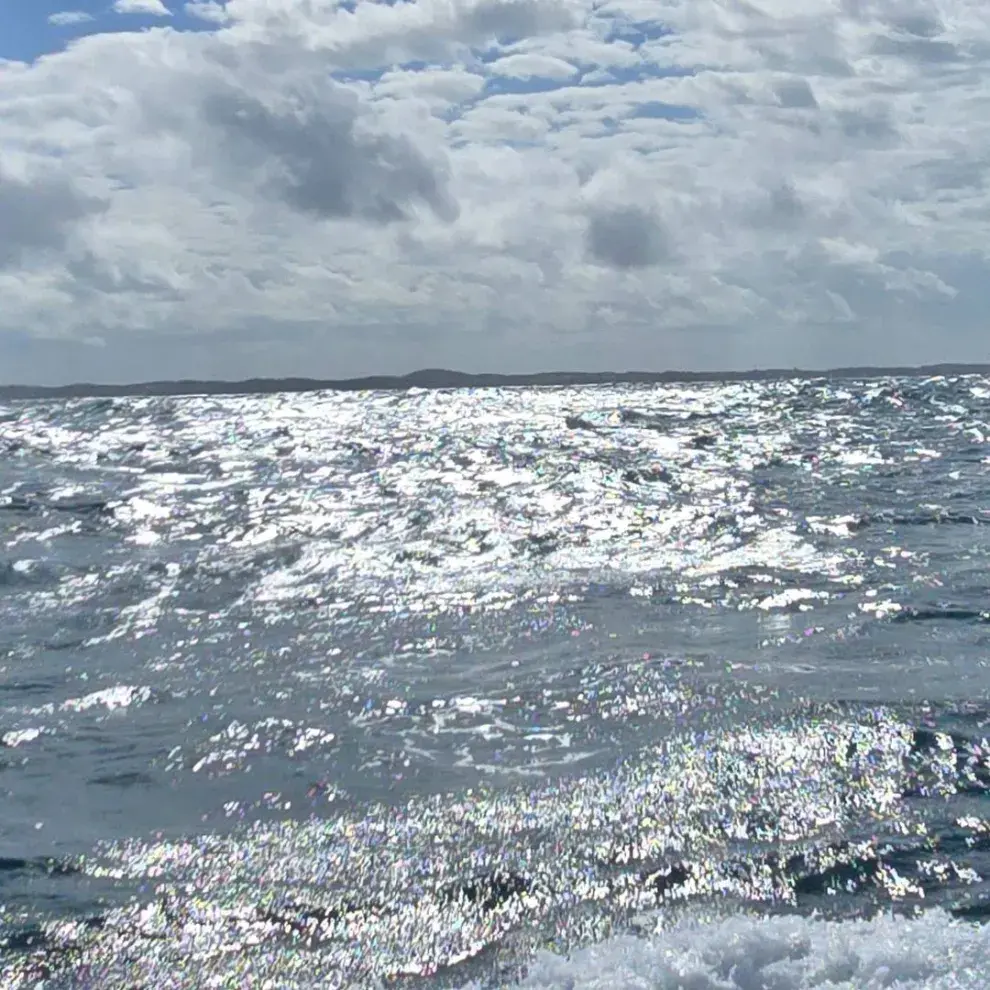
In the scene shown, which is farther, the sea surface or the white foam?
the sea surface

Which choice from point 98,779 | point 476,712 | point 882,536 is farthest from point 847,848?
point 882,536

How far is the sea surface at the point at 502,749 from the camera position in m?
9.59

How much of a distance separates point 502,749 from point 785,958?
629 centimetres

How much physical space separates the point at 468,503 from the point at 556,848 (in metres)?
27.2

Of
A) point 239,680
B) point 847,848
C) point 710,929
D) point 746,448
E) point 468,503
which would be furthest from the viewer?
point 746,448

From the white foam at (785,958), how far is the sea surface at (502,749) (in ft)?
0.10

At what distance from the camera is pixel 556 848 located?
37.7ft

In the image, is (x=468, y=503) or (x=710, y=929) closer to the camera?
(x=710, y=929)

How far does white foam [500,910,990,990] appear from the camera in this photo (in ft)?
27.7

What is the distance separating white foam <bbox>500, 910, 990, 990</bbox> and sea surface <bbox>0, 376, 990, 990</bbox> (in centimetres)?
3

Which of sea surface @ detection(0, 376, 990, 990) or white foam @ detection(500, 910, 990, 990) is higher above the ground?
white foam @ detection(500, 910, 990, 990)

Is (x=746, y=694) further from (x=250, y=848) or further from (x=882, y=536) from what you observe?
(x=882, y=536)

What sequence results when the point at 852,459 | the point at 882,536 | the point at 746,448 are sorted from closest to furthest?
the point at 882,536
the point at 852,459
the point at 746,448

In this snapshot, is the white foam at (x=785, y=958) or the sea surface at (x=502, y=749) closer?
the white foam at (x=785, y=958)
